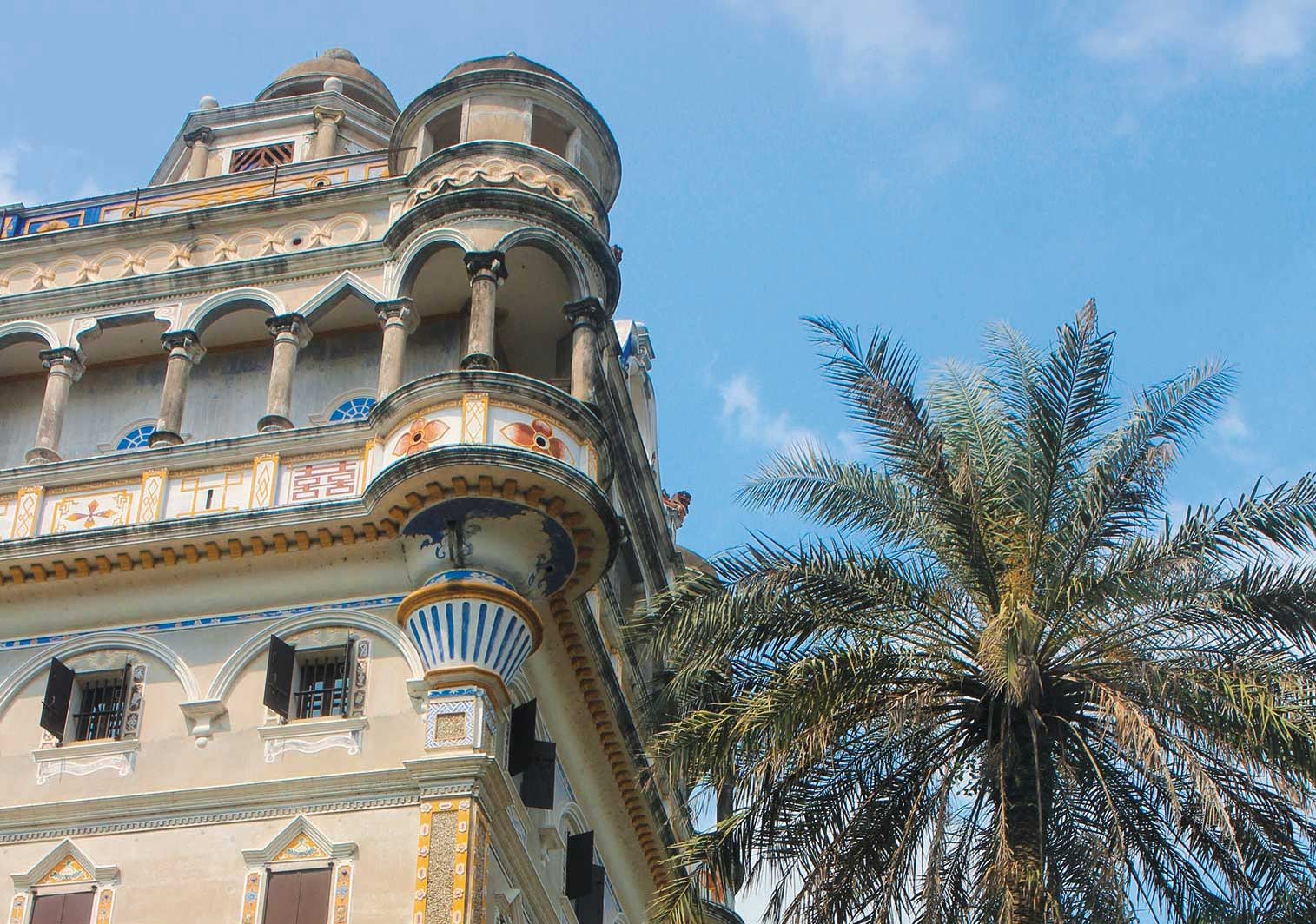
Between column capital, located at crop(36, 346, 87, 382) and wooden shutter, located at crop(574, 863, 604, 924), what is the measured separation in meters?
9.73

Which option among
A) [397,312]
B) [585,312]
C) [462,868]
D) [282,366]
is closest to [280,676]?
[462,868]

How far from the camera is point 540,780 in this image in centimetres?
2534

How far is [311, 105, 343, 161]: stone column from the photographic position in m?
35.7

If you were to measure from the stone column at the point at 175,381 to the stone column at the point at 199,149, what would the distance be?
25.0 feet

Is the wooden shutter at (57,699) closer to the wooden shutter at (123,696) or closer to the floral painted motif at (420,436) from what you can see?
the wooden shutter at (123,696)

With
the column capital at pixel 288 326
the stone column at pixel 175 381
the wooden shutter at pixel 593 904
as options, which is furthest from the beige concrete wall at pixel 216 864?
the column capital at pixel 288 326

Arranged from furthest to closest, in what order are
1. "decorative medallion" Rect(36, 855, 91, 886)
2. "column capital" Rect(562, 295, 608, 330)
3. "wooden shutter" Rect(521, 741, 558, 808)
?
"column capital" Rect(562, 295, 608, 330)
"wooden shutter" Rect(521, 741, 558, 808)
"decorative medallion" Rect(36, 855, 91, 886)

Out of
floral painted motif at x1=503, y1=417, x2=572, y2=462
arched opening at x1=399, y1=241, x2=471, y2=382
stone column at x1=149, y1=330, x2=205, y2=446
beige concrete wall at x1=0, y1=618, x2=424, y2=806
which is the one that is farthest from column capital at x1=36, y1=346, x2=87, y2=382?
floral painted motif at x1=503, y1=417, x2=572, y2=462

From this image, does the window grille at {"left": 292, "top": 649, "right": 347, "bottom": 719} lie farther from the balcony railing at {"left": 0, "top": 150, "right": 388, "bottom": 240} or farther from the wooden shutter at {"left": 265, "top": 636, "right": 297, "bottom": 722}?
the balcony railing at {"left": 0, "top": 150, "right": 388, "bottom": 240}

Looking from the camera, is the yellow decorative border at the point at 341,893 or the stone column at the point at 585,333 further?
the stone column at the point at 585,333

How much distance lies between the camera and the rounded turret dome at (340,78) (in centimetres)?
3884

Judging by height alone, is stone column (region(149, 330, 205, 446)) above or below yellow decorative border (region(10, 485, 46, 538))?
above

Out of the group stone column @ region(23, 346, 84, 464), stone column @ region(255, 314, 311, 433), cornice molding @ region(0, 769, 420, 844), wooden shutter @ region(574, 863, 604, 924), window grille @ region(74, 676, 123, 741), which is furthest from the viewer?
stone column @ region(23, 346, 84, 464)

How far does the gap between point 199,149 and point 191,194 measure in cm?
551
